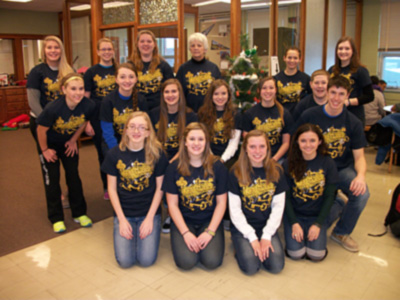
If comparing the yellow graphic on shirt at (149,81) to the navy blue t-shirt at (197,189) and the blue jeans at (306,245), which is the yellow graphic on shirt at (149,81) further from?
the blue jeans at (306,245)

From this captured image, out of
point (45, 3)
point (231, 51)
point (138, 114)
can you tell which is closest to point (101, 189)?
point (138, 114)

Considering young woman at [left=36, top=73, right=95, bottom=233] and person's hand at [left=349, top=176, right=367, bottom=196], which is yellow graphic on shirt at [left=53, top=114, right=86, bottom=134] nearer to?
young woman at [left=36, top=73, right=95, bottom=233]

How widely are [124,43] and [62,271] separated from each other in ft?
13.3

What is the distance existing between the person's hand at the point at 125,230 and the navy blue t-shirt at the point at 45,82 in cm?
130

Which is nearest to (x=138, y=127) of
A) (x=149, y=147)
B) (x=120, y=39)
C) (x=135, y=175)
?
(x=149, y=147)

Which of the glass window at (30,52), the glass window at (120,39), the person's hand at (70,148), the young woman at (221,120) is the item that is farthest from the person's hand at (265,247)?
the glass window at (30,52)

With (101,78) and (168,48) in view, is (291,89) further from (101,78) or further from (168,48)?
(168,48)

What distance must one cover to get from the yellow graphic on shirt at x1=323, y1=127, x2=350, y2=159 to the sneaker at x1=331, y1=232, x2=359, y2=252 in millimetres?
622

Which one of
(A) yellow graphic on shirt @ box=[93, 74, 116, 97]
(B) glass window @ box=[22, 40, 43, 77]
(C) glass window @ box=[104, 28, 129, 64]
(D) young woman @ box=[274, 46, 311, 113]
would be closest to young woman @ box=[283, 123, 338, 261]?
(D) young woman @ box=[274, 46, 311, 113]

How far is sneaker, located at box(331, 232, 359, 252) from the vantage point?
2734 millimetres

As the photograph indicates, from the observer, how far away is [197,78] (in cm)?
337

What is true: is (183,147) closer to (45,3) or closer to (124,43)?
(124,43)

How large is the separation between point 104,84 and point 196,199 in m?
1.50

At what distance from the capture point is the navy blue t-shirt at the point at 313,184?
263cm
